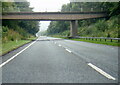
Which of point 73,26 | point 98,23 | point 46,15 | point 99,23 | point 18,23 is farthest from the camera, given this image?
point 18,23

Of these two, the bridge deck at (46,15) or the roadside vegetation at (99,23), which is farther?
the bridge deck at (46,15)

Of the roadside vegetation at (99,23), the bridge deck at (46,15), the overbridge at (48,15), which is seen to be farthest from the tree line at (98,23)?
the bridge deck at (46,15)

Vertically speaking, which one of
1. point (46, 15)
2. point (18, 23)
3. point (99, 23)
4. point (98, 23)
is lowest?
point (99, 23)

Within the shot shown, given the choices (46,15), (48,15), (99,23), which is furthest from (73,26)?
(46,15)

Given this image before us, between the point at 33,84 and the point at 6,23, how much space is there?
5789 cm

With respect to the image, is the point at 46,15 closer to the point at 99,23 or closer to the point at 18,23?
the point at 99,23

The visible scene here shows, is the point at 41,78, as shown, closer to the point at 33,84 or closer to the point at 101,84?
the point at 33,84

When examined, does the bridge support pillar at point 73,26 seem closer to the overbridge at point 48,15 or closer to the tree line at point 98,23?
the overbridge at point 48,15

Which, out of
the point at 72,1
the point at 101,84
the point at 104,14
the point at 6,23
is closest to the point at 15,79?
the point at 101,84

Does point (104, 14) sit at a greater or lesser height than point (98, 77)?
greater

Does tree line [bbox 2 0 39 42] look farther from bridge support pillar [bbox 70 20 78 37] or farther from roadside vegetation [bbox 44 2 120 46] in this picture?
roadside vegetation [bbox 44 2 120 46]

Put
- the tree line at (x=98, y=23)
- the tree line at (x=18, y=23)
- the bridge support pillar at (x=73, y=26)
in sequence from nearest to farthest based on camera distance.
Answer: the tree line at (x=98, y=23) → the tree line at (x=18, y=23) → the bridge support pillar at (x=73, y=26)

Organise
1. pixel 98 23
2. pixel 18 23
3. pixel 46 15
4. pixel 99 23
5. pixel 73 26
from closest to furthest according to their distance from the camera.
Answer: pixel 46 15
pixel 73 26
pixel 99 23
pixel 98 23
pixel 18 23

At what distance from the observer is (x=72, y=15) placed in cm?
5184
